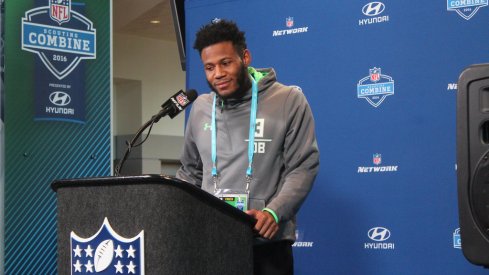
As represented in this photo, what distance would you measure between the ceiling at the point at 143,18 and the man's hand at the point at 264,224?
7.63 metres

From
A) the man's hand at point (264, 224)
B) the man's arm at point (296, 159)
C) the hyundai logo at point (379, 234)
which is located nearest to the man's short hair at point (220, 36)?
the man's arm at point (296, 159)

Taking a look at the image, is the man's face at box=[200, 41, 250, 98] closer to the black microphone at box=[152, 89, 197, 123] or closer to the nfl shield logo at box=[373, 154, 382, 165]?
the black microphone at box=[152, 89, 197, 123]

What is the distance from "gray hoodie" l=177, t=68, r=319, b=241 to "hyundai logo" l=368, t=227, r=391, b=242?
46.4 inches

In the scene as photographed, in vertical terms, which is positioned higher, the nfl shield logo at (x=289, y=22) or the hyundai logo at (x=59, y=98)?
the nfl shield logo at (x=289, y=22)

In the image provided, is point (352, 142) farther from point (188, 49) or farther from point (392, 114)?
point (188, 49)

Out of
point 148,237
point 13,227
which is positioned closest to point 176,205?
point 148,237

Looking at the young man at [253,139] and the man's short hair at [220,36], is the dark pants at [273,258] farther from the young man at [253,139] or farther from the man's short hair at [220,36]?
the man's short hair at [220,36]

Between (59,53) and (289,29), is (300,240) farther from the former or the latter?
(59,53)

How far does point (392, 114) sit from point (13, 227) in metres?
1.98

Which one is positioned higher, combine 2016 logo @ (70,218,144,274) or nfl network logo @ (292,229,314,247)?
combine 2016 logo @ (70,218,144,274)

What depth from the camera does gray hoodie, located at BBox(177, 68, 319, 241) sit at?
2303 millimetres

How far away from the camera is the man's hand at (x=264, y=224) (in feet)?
6.59

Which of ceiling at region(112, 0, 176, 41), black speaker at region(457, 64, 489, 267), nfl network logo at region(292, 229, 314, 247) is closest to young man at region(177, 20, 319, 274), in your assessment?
black speaker at region(457, 64, 489, 267)

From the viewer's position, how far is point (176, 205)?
1.74 m
